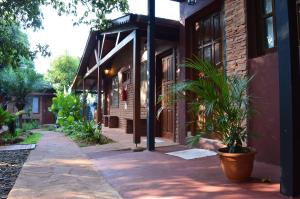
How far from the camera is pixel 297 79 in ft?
11.5

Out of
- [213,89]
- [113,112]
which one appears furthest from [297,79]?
[113,112]

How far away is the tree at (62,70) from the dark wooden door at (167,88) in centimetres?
2718

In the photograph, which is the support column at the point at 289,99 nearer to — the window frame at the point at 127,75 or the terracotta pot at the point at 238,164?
the terracotta pot at the point at 238,164

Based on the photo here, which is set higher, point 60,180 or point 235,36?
point 235,36

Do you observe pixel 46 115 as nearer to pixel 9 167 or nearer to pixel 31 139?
pixel 31 139

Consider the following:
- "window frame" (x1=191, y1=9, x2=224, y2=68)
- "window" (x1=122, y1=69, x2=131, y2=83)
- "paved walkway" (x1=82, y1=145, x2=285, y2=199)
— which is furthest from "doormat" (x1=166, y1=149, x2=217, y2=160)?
"window" (x1=122, y1=69, x2=131, y2=83)

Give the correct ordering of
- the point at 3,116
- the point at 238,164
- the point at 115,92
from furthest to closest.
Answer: the point at 115,92, the point at 3,116, the point at 238,164

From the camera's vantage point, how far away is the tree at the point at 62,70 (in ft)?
116

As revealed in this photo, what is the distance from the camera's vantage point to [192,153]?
640 cm

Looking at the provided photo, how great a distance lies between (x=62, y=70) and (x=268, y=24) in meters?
32.3

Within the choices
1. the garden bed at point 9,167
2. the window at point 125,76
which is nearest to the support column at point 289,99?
the garden bed at point 9,167

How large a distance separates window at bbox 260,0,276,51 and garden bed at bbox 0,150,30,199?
466 centimetres

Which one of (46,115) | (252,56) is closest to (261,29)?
(252,56)

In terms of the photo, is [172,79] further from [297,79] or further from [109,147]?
[297,79]
